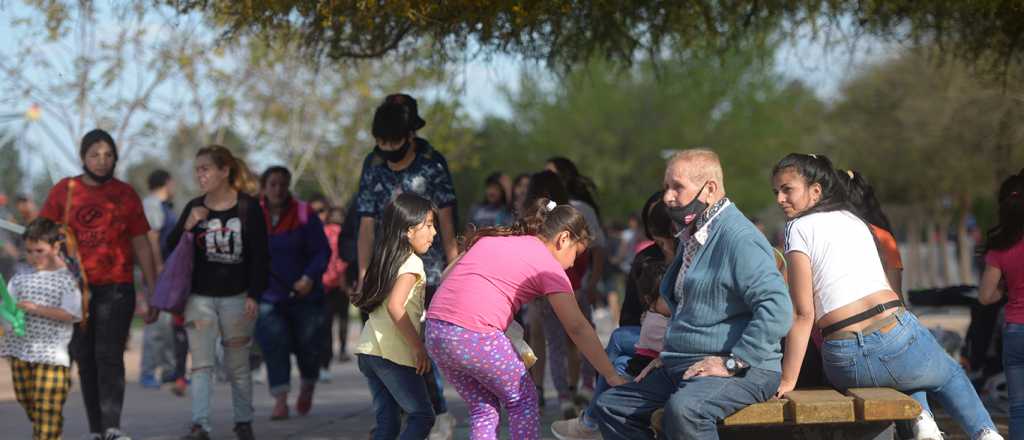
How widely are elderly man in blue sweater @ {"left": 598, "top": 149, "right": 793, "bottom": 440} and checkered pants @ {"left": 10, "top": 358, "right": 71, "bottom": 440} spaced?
4.00 meters

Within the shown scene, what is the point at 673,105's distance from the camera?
176 feet

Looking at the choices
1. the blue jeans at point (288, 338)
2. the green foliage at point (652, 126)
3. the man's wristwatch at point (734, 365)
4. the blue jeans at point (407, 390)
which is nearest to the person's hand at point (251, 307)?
the blue jeans at point (288, 338)

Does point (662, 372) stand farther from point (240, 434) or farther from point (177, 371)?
point (177, 371)

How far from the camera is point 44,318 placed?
8.25m

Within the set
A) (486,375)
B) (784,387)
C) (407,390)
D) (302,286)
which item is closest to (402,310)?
(407,390)

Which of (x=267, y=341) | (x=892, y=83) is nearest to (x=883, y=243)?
(x=267, y=341)

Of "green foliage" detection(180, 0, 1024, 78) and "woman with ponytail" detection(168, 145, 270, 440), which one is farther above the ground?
"green foliage" detection(180, 0, 1024, 78)

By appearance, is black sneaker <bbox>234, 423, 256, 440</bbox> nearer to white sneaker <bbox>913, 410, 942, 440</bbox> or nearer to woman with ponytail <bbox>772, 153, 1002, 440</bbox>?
woman with ponytail <bbox>772, 153, 1002, 440</bbox>

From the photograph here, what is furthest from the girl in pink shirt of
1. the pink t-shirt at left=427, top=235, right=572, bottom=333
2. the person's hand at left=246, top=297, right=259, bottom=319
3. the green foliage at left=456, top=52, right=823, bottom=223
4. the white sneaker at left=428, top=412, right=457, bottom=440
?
the green foliage at left=456, top=52, right=823, bottom=223

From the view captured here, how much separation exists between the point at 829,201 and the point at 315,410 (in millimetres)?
5973

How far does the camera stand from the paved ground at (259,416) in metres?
9.33

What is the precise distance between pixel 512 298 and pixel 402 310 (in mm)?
629

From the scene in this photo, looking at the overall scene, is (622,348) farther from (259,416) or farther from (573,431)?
(259,416)

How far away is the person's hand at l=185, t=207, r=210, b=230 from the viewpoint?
28.1 ft
